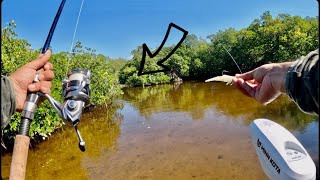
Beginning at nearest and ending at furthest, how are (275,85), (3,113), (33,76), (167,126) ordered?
(275,85)
(3,113)
(33,76)
(167,126)

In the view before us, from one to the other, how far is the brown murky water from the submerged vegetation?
1414 millimetres

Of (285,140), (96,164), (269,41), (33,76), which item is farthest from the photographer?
(269,41)

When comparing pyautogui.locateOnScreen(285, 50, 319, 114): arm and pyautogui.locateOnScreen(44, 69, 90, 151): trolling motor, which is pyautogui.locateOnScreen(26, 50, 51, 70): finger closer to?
pyautogui.locateOnScreen(44, 69, 90, 151): trolling motor

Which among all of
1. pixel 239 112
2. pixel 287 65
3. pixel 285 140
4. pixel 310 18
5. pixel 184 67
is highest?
pixel 310 18

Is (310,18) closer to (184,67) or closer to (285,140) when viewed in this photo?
(184,67)

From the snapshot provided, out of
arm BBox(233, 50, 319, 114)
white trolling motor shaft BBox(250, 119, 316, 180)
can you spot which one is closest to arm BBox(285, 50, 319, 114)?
arm BBox(233, 50, 319, 114)

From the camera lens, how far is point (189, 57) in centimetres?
4850

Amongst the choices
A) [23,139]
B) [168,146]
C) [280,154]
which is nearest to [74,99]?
[23,139]

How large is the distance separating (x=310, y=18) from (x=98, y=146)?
37536mm

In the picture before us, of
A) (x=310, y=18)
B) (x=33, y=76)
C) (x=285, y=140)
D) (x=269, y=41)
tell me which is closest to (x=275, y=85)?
(x=33, y=76)

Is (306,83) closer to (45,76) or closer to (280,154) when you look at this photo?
(45,76)

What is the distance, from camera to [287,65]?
51.3 inches

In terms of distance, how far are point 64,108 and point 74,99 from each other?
8cm

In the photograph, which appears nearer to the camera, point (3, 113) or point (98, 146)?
point (3, 113)
